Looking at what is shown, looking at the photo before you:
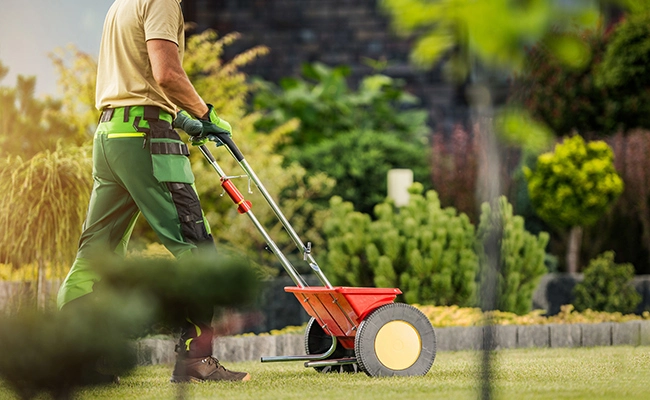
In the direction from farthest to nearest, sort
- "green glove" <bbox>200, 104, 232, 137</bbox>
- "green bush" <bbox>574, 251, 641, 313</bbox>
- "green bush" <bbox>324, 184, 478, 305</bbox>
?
"green bush" <bbox>574, 251, 641, 313</bbox> < "green bush" <bbox>324, 184, 478, 305</bbox> < "green glove" <bbox>200, 104, 232, 137</bbox>

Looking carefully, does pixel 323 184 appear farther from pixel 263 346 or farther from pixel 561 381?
pixel 561 381

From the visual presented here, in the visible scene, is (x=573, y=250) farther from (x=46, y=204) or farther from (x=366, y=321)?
(x=366, y=321)

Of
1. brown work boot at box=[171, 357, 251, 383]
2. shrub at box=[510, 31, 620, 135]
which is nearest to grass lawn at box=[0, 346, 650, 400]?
brown work boot at box=[171, 357, 251, 383]

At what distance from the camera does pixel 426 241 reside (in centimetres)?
641

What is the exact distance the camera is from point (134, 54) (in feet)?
11.9

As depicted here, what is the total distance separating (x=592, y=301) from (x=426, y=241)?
135cm

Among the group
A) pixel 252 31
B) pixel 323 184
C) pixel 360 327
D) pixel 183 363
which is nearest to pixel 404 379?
pixel 360 327

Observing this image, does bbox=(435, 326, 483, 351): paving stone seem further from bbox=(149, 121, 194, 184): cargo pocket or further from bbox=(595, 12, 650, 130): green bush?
bbox=(595, 12, 650, 130): green bush

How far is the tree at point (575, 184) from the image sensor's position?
8125 millimetres

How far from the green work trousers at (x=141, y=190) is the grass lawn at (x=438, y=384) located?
10.6 inches

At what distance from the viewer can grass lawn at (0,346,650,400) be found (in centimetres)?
317

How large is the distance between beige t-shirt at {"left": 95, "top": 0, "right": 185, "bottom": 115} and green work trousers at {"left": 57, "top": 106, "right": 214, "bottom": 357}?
5cm

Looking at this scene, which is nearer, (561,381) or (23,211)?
(561,381)

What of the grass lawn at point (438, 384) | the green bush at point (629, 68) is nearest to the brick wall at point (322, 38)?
the green bush at point (629, 68)
